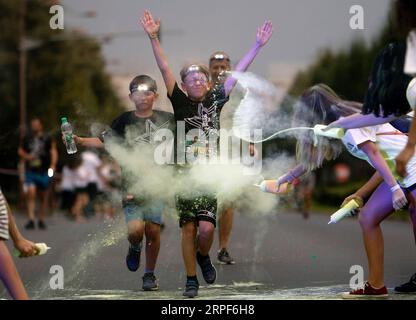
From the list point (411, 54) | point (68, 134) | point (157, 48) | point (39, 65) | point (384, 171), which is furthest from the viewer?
point (39, 65)

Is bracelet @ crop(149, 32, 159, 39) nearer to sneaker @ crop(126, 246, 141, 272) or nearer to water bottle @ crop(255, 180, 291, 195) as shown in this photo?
water bottle @ crop(255, 180, 291, 195)

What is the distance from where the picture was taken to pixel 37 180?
1340 centimetres

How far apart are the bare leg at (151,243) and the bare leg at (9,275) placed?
190 centimetres

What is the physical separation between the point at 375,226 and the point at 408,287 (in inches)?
22.3

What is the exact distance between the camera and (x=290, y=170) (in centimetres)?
649

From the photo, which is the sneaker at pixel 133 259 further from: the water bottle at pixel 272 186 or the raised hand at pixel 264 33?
the raised hand at pixel 264 33

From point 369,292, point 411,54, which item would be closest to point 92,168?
point 369,292

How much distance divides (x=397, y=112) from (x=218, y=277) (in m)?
2.63

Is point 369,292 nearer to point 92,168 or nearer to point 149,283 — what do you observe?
point 149,283

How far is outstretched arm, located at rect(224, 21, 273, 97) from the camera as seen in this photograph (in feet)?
20.1

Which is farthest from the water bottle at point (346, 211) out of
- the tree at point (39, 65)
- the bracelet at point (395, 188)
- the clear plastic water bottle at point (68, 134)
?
the tree at point (39, 65)

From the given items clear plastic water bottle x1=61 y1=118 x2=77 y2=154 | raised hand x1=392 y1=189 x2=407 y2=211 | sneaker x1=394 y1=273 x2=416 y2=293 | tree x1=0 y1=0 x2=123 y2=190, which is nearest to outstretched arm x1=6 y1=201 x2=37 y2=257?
clear plastic water bottle x1=61 y1=118 x2=77 y2=154

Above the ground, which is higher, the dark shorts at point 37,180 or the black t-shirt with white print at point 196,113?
the black t-shirt with white print at point 196,113

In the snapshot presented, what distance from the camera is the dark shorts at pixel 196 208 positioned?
6.08m
